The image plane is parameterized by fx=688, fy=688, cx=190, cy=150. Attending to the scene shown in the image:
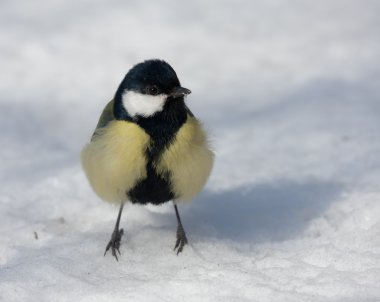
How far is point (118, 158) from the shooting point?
3.43m

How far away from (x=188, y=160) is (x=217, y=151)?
1.60 meters

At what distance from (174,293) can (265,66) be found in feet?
11.6

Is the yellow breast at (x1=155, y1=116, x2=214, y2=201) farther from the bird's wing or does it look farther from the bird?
the bird's wing

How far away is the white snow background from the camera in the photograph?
328 centimetres

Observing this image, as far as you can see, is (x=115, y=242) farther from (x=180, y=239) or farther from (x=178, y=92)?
(x=178, y=92)

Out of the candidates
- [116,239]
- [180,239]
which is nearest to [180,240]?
[180,239]

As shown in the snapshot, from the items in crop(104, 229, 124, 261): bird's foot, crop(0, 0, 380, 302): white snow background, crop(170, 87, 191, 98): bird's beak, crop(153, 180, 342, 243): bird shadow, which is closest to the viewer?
crop(0, 0, 380, 302): white snow background

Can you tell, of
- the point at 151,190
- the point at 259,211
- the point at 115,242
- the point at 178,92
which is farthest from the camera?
the point at 259,211

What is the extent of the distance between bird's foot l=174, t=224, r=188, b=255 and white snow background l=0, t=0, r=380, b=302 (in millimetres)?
56

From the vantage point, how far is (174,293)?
308 cm

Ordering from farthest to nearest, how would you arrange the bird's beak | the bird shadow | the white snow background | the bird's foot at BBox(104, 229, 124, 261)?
the bird shadow → the bird's foot at BBox(104, 229, 124, 261) → the bird's beak → the white snow background

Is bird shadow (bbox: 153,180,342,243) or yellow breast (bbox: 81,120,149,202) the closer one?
yellow breast (bbox: 81,120,149,202)

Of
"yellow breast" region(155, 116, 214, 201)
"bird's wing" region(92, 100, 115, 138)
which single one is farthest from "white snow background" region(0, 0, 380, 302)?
"bird's wing" region(92, 100, 115, 138)

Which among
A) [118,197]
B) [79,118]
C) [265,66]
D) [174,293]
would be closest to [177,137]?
[118,197]
